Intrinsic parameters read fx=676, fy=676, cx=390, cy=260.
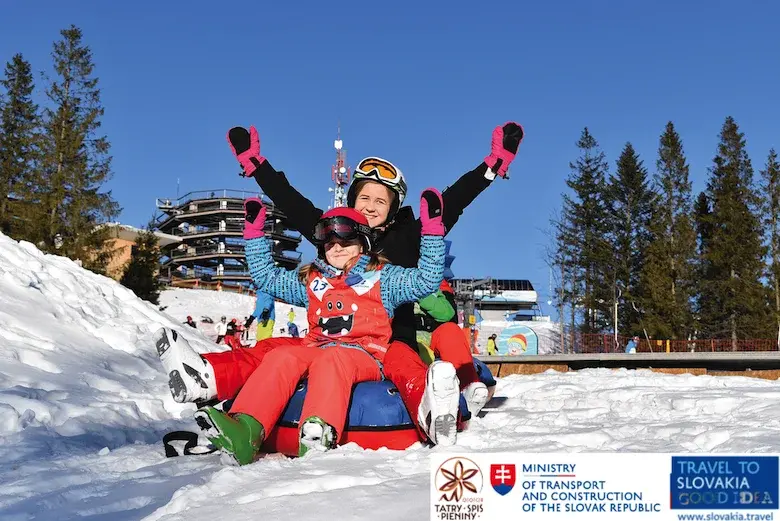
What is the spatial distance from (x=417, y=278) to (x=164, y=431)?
1920 millimetres

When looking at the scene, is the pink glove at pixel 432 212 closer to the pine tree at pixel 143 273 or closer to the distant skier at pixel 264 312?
the distant skier at pixel 264 312

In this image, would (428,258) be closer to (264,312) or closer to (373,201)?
(373,201)

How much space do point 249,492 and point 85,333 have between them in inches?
194

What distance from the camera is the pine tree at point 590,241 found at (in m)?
38.2

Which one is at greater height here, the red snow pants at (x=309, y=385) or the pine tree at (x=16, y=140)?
the pine tree at (x=16, y=140)

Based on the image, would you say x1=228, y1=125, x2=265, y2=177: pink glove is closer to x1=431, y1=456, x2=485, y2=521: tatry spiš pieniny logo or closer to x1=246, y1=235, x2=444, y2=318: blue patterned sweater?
x1=246, y1=235, x2=444, y2=318: blue patterned sweater

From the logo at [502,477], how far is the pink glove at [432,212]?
6.75ft

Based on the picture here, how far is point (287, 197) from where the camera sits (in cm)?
488

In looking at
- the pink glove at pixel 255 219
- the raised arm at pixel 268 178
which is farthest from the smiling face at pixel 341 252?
the raised arm at pixel 268 178

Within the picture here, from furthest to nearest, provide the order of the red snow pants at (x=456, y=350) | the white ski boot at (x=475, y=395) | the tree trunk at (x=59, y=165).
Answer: the tree trunk at (x=59, y=165)
the red snow pants at (x=456, y=350)
the white ski boot at (x=475, y=395)

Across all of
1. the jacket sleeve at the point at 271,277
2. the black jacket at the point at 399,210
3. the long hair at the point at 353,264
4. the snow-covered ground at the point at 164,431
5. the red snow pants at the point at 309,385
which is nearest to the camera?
the snow-covered ground at the point at 164,431

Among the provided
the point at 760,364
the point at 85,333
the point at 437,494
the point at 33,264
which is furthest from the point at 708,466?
the point at 760,364

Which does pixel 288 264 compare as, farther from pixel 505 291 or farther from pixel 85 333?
pixel 85 333

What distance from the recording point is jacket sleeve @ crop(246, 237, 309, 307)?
3.91 meters
